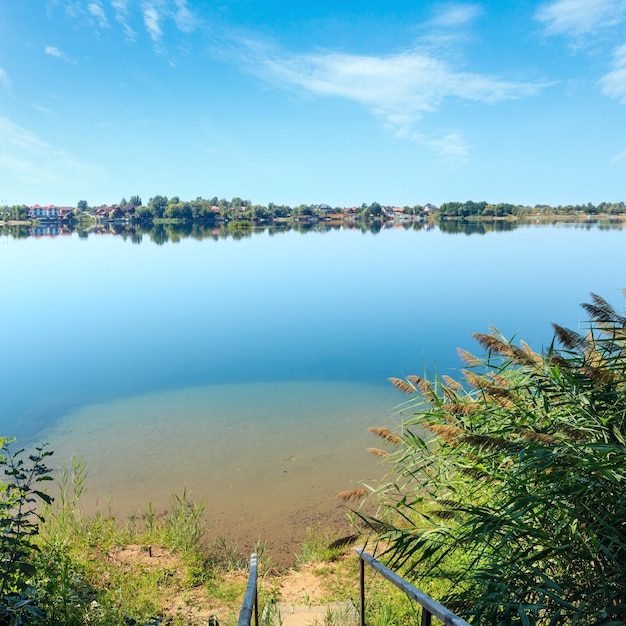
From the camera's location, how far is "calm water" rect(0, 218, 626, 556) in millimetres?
8375

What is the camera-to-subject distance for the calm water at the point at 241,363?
330 inches

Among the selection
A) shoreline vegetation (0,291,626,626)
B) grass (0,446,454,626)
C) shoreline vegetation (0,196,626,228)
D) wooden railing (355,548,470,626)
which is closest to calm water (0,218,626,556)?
grass (0,446,454,626)

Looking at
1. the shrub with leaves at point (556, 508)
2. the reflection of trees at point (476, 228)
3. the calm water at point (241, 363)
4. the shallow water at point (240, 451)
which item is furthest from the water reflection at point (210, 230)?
the shrub with leaves at point (556, 508)

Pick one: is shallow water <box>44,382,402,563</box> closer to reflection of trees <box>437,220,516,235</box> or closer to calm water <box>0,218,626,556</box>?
calm water <box>0,218,626,556</box>

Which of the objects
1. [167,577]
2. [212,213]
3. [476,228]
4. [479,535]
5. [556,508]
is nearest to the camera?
[556,508]

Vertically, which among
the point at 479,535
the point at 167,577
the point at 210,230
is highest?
the point at 210,230

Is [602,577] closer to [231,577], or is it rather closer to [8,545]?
[8,545]

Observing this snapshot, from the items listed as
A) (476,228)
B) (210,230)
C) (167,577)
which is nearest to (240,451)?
(167,577)

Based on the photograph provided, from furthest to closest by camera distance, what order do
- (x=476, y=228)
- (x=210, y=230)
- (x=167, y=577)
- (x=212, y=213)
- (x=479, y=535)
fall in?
(x=212, y=213) → (x=210, y=230) → (x=476, y=228) → (x=167, y=577) → (x=479, y=535)

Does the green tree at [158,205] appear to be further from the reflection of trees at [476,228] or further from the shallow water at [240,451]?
the shallow water at [240,451]

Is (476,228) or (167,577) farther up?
(476,228)

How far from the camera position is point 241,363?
15180 mm

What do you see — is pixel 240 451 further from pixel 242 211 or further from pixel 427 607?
pixel 242 211

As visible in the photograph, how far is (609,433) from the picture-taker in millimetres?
2785
